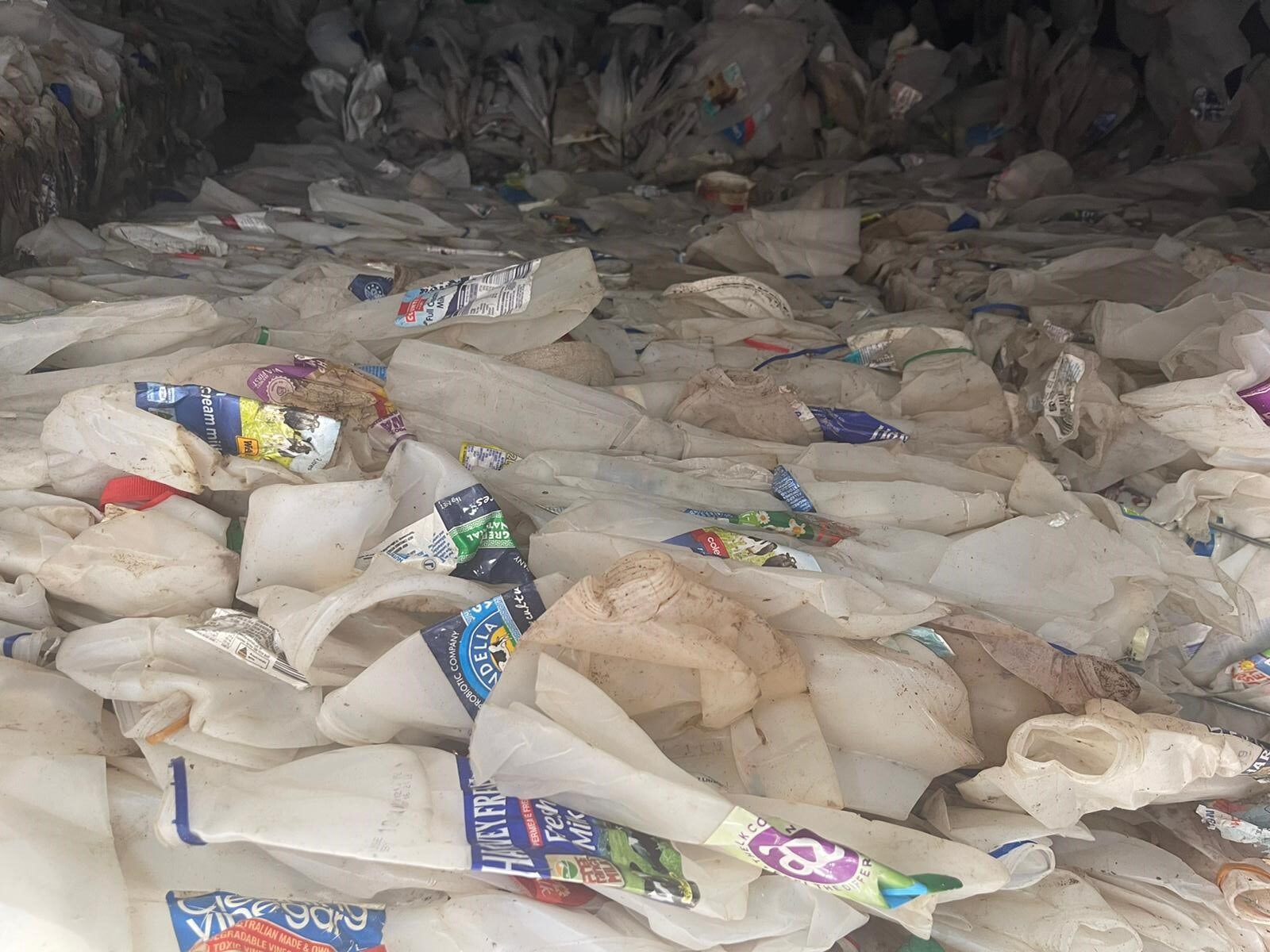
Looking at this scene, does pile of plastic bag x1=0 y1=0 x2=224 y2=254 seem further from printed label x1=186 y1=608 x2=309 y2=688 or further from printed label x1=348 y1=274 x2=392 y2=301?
printed label x1=186 y1=608 x2=309 y2=688

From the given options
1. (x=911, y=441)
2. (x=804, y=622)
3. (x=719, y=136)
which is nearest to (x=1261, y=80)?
(x=719, y=136)

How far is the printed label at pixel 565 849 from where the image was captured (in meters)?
0.56

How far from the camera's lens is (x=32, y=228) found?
59.2 inches

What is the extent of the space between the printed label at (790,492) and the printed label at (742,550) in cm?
15

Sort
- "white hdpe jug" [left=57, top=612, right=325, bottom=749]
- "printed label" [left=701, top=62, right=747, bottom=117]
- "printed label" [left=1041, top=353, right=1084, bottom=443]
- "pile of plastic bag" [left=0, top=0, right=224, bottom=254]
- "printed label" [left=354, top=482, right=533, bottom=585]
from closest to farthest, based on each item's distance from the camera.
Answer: "white hdpe jug" [left=57, top=612, right=325, bottom=749] → "printed label" [left=354, top=482, right=533, bottom=585] → "printed label" [left=1041, top=353, right=1084, bottom=443] → "pile of plastic bag" [left=0, top=0, right=224, bottom=254] → "printed label" [left=701, top=62, right=747, bottom=117]

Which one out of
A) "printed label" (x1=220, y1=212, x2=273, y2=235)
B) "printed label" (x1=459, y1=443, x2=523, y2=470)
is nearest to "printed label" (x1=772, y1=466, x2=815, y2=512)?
"printed label" (x1=459, y1=443, x2=523, y2=470)

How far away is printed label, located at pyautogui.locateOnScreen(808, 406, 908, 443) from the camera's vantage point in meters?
1.10

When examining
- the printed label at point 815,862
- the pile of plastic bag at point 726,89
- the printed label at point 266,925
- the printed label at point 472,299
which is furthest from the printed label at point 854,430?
the pile of plastic bag at point 726,89

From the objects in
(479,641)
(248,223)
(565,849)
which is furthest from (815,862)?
(248,223)

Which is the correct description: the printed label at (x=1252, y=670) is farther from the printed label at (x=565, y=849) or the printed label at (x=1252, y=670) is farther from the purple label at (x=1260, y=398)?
the printed label at (x=565, y=849)

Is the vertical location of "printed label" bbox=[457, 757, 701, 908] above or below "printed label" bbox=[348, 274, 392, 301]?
below

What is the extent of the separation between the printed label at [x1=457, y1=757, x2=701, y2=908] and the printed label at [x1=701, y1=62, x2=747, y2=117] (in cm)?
219

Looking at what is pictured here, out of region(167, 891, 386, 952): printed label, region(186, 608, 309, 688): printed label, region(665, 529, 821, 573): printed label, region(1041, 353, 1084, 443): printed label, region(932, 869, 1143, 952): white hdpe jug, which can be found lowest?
region(932, 869, 1143, 952): white hdpe jug

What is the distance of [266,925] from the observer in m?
0.54
